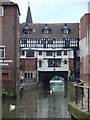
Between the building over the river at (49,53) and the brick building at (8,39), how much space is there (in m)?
26.5

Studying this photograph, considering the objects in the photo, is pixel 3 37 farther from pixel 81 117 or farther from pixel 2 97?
pixel 81 117

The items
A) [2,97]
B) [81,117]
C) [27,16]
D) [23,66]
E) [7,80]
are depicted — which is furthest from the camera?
[27,16]

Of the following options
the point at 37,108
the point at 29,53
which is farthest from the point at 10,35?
the point at 29,53

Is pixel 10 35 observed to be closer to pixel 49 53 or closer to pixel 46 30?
pixel 49 53

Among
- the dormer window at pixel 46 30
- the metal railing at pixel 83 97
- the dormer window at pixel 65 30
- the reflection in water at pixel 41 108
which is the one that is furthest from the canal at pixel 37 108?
the dormer window at pixel 46 30

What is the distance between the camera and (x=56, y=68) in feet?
209

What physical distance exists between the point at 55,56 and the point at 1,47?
28584 millimetres

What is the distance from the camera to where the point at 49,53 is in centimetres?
6394

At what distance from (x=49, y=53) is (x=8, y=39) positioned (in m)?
28.3

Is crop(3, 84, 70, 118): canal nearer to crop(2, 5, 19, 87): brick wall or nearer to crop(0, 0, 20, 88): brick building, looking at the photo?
crop(0, 0, 20, 88): brick building

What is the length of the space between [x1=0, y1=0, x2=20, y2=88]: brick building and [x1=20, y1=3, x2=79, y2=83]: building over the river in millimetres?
26482

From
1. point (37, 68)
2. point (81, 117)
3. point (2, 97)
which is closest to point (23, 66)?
point (37, 68)

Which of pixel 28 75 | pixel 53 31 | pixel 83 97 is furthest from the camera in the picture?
pixel 53 31

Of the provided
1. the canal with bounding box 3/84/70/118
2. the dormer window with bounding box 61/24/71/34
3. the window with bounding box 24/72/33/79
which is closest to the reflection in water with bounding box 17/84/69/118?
the canal with bounding box 3/84/70/118
